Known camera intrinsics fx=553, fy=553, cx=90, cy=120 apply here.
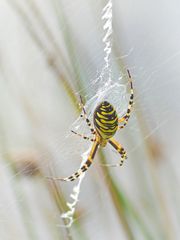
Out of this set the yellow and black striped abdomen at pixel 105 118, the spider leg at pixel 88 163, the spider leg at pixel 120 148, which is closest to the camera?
the yellow and black striped abdomen at pixel 105 118

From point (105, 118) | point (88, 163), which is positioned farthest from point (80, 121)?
point (105, 118)

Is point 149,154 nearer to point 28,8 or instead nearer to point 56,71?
point 56,71

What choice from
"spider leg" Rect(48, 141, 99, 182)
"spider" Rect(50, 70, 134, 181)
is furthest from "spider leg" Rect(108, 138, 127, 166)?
"spider leg" Rect(48, 141, 99, 182)

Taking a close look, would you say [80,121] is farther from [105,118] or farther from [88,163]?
[105,118]

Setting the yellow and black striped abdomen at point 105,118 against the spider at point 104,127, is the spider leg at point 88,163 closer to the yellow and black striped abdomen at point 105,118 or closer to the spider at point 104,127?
the spider at point 104,127

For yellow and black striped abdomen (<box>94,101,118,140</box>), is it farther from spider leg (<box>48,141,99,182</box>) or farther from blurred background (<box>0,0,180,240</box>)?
spider leg (<box>48,141,99,182</box>)

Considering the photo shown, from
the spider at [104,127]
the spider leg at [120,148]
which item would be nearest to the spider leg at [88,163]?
the spider at [104,127]

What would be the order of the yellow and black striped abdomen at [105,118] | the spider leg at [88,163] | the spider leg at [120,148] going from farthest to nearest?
the spider leg at [120,148] < the spider leg at [88,163] < the yellow and black striped abdomen at [105,118]

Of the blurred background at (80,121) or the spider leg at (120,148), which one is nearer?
the blurred background at (80,121)
